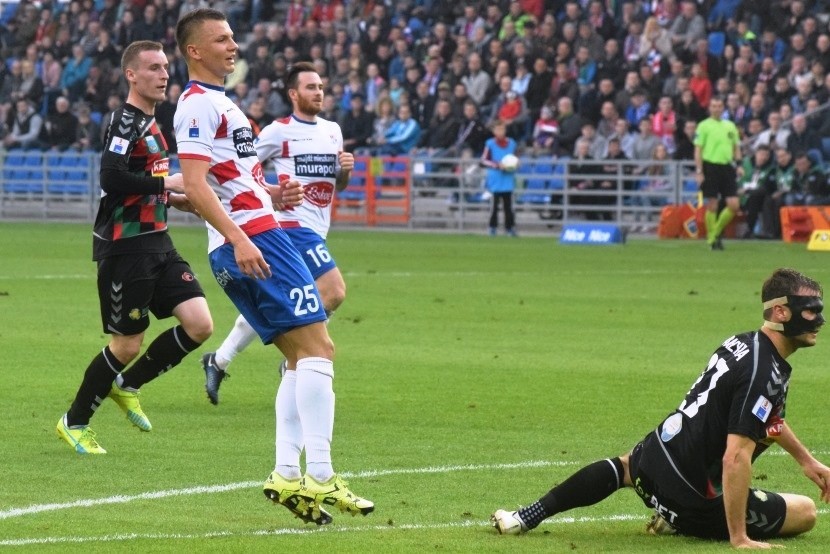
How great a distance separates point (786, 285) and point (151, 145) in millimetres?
4035

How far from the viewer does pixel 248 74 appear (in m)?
39.4

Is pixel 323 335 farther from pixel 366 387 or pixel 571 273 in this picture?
pixel 571 273

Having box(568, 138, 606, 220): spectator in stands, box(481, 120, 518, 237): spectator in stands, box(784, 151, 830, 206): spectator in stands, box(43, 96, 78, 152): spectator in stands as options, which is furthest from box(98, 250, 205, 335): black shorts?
box(43, 96, 78, 152): spectator in stands

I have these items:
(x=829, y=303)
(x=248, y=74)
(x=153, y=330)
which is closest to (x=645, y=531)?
(x=153, y=330)

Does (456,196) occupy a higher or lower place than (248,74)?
lower

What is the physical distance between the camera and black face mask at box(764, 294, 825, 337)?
6539 millimetres

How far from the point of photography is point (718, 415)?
21.5 feet

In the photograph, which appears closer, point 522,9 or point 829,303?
point 829,303

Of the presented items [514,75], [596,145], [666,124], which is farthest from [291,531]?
[514,75]

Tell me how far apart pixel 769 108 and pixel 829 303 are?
41.6ft

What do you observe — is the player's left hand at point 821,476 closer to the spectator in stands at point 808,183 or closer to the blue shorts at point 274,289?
the blue shorts at point 274,289

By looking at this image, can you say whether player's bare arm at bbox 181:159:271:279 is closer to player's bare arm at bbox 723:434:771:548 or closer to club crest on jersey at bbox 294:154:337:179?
player's bare arm at bbox 723:434:771:548

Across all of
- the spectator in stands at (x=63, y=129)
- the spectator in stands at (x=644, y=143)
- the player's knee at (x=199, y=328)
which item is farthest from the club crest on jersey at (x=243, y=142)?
the spectator in stands at (x=63, y=129)

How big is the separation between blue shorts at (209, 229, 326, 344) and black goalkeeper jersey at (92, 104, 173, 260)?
2120mm
